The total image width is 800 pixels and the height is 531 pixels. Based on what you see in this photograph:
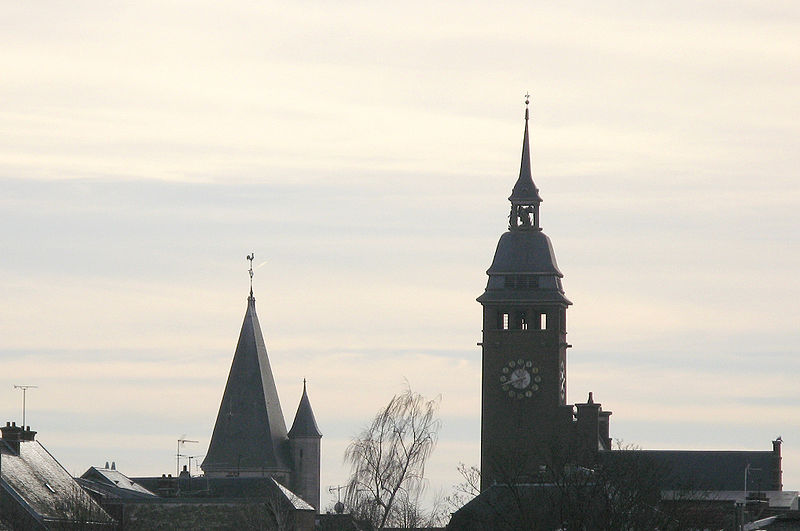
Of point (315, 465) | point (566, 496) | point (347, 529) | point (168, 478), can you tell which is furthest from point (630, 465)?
point (315, 465)

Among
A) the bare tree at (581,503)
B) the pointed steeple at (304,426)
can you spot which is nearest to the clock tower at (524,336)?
the pointed steeple at (304,426)

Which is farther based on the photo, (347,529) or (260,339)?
(260,339)

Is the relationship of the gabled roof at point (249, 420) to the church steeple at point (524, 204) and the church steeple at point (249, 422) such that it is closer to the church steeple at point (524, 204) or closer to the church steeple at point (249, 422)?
the church steeple at point (249, 422)

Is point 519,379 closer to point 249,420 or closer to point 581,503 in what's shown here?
point 249,420

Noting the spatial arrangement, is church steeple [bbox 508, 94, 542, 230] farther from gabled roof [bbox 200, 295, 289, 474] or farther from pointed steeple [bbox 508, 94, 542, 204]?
gabled roof [bbox 200, 295, 289, 474]

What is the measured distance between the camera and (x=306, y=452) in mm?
144500

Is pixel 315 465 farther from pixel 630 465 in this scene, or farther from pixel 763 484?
pixel 630 465

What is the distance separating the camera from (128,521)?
320 ft

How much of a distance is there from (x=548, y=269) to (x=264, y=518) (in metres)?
36.9

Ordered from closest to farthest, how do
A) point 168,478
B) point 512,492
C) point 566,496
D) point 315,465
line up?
point 566,496 < point 512,492 < point 168,478 < point 315,465

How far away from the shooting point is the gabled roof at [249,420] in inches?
5610

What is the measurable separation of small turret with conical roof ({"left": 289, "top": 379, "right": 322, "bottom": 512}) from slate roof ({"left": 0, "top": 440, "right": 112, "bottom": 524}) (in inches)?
1972

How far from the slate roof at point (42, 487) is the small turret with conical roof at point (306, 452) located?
164 feet

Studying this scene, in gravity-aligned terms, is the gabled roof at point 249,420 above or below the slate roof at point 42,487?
above
